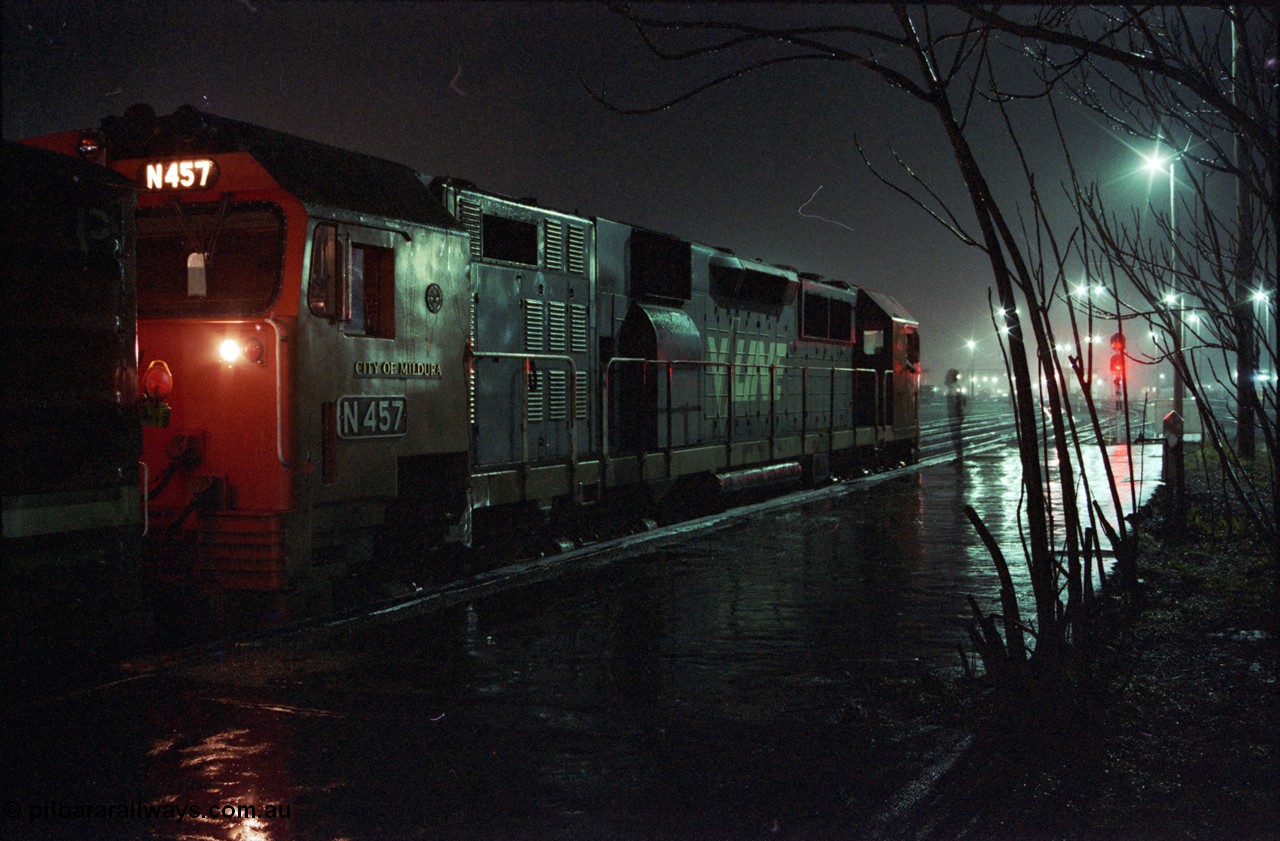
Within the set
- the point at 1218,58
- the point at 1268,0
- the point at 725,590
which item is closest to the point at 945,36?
the point at 1268,0

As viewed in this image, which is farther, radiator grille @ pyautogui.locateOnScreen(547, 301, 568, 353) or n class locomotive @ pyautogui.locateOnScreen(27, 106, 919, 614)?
radiator grille @ pyautogui.locateOnScreen(547, 301, 568, 353)

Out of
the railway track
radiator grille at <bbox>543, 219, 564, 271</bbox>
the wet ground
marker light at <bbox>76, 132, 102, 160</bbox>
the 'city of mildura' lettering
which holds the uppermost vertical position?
marker light at <bbox>76, 132, 102, 160</bbox>

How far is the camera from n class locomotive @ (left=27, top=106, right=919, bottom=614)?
26.0 feet

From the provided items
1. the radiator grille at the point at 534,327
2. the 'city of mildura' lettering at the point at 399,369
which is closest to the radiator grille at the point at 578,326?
the radiator grille at the point at 534,327

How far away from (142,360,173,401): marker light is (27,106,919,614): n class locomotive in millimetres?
17

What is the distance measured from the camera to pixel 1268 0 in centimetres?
Answer: 477

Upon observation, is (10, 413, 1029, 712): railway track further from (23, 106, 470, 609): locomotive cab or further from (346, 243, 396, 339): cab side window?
(346, 243, 396, 339): cab side window

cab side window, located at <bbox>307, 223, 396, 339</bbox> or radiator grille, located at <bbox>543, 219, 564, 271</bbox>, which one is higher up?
radiator grille, located at <bbox>543, 219, 564, 271</bbox>

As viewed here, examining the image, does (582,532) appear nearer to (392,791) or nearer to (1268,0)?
(392,791)

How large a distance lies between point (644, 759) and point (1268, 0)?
13.7 feet

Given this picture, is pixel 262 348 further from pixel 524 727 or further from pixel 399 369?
A: pixel 524 727

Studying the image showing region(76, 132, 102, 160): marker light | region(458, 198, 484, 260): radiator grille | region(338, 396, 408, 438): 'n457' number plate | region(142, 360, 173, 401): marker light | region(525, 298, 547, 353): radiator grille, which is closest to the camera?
region(142, 360, 173, 401): marker light

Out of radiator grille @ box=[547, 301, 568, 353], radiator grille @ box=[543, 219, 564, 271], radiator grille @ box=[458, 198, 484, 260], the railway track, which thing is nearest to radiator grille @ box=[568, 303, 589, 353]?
radiator grille @ box=[547, 301, 568, 353]

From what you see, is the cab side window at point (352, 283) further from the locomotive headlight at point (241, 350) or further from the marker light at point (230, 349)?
the marker light at point (230, 349)
